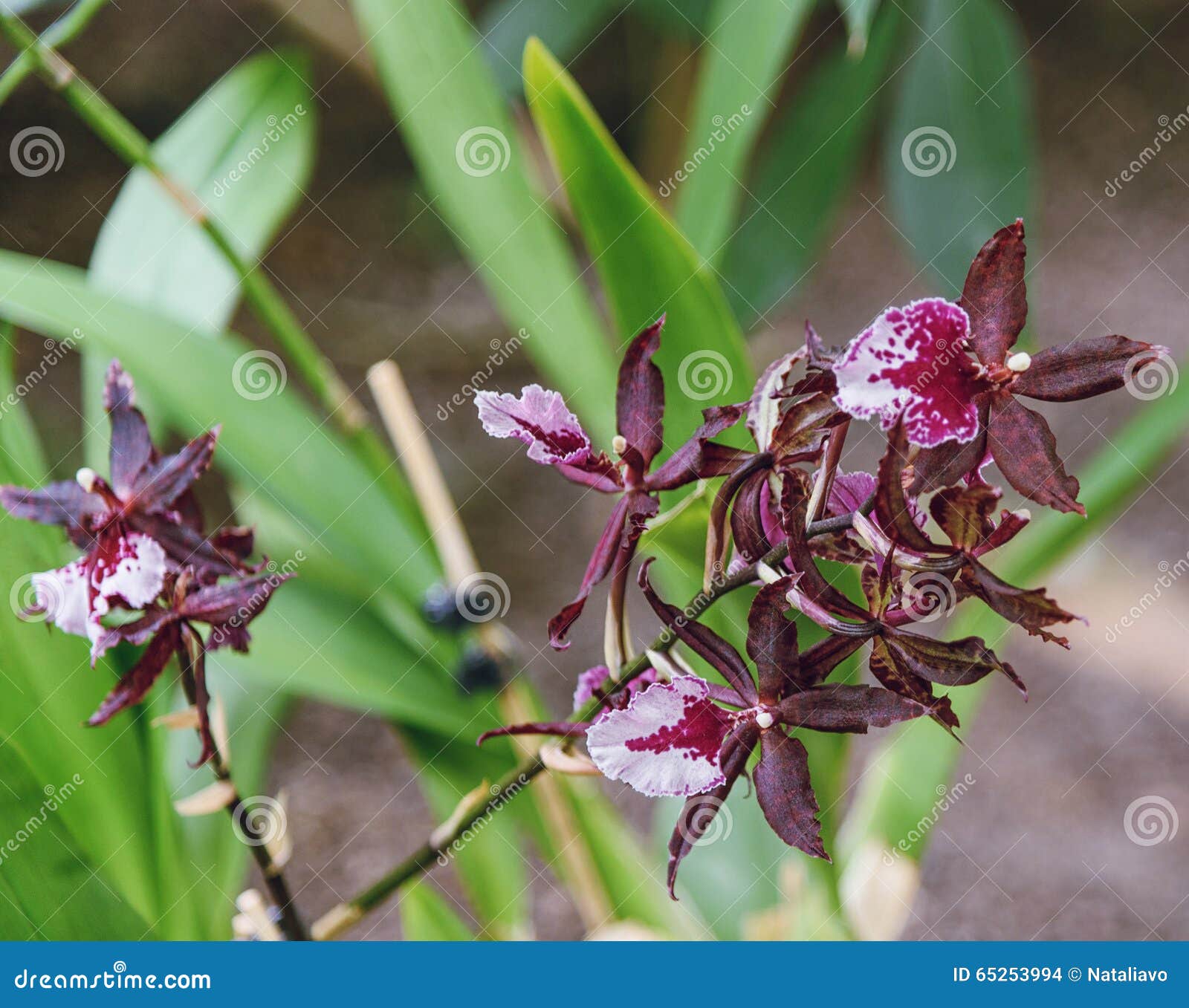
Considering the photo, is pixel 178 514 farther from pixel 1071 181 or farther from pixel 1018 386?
pixel 1071 181

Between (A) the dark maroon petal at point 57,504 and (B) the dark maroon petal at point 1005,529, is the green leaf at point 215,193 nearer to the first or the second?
(A) the dark maroon petal at point 57,504

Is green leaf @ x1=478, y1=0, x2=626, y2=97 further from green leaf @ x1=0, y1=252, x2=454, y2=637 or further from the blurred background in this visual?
green leaf @ x1=0, y1=252, x2=454, y2=637

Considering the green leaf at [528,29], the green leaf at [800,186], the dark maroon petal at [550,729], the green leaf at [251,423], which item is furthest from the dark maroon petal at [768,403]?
the green leaf at [528,29]

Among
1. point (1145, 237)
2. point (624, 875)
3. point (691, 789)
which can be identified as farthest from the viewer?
point (1145, 237)

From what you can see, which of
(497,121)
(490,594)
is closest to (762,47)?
(497,121)

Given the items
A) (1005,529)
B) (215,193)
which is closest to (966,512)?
(1005,529)

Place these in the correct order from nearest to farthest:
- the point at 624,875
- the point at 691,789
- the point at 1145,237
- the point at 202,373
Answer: the point at 691,789, the point at 202,373, the point at 624,875, the point at 1145,237

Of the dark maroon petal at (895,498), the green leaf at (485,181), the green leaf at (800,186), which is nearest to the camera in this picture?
the dark maroon petal at (895,498)

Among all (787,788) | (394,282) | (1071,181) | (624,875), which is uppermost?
(394,282)

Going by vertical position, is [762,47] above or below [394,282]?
below
